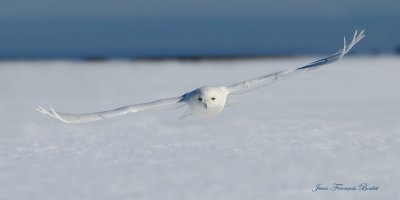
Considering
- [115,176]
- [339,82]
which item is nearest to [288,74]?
[115,176]

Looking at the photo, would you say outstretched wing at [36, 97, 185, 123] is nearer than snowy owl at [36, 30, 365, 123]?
No

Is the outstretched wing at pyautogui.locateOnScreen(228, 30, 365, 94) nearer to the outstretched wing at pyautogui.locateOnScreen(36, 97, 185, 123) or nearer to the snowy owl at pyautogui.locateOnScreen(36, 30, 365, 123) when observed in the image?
the snowy owl at pyautogui.locateOnScreen(36, 30, 365, 123)

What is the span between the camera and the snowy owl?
1153 centimetres

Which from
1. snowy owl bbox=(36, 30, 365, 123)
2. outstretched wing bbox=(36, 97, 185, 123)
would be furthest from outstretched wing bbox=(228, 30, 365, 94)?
outstretched wing bbox=(36, 97, 185, 123)

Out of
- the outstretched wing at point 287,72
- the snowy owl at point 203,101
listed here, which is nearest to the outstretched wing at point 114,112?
the snowy owl at point 203,101

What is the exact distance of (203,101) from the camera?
11.5 metres

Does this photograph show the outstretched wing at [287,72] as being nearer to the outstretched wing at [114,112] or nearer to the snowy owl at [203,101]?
the snowy owl at [203,101]

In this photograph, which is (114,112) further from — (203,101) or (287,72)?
(287,72)

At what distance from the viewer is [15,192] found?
71.5 ft

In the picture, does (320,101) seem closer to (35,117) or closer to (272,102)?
(272,102)

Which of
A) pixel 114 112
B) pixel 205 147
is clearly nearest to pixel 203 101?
pixel 114 112

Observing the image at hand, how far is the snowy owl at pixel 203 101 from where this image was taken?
1153 cm

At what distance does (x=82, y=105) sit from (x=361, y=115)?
13.7 metres

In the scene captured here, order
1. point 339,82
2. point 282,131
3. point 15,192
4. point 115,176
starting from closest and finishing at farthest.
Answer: point 15,192, point 115,176, point 282,131, point 339,82
